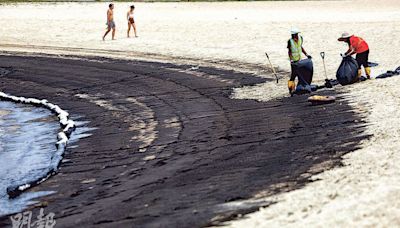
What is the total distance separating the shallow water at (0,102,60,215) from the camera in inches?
588

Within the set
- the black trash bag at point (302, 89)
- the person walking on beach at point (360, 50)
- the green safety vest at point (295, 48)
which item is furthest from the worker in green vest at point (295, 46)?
the person walking on beach at point (360, 50)

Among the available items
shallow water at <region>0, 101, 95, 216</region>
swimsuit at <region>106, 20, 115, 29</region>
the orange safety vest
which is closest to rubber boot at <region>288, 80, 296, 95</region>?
the orange safety vest

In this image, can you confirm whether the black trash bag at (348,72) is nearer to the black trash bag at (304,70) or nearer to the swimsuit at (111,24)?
the black trash bag at (304,70)

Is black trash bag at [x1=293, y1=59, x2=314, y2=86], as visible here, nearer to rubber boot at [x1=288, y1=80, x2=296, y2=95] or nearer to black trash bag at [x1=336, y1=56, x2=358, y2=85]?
rubber boot at [x1=288, y1=80, x2=296, y2=95]

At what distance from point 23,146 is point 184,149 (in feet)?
14.1

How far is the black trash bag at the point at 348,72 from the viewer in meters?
21.6

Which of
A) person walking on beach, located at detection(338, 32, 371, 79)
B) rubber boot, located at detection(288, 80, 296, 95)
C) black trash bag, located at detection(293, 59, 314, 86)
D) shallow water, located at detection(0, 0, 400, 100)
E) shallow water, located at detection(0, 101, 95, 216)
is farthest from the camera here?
shallow water, located at detection(0, 0, 400, 100)

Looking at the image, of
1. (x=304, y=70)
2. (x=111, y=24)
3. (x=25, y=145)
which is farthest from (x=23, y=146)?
(x=111, y=24)

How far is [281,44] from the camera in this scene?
32656 mm

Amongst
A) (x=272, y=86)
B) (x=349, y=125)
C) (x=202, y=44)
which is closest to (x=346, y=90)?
(x=272, y=86)

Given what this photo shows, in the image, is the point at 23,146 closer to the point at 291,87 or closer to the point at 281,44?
the point at 291,87

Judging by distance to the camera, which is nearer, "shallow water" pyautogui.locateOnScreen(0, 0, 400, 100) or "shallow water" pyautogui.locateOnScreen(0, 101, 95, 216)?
"shallow water" pyautogui.locateOnScreen(0, 101, 95, 216)

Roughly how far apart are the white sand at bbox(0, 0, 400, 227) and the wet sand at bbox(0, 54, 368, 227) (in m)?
0.59

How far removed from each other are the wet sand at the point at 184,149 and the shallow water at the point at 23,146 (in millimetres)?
563
